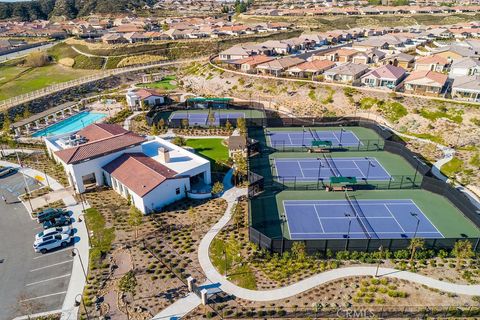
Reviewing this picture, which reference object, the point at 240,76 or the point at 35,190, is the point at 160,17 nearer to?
the point at 240,76

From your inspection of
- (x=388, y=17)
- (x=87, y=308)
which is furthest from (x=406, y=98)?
(x=388, y=17)

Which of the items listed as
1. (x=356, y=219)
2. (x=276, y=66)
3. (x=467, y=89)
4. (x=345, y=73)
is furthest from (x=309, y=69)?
(x=356, y=219)

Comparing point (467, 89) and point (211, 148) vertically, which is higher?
point (467, 89)

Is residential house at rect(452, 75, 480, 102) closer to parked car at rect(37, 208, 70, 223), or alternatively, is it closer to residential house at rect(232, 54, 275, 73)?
residential house at rect(232, 54, 275, 73)

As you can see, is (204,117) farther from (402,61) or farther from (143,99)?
(402,61)

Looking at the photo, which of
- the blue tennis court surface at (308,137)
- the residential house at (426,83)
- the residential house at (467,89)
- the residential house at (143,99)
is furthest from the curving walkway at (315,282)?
the residential house at (143,99)
